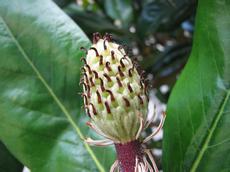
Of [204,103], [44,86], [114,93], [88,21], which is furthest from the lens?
[88,21]

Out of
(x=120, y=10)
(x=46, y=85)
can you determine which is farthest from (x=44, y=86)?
(x=120, y=10)

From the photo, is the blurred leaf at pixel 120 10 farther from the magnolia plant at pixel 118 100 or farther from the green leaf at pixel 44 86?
the magnolia plant at pixel 118 100

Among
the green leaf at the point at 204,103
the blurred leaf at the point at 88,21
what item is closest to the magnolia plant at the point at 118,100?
the green leaf at the point at 204,103

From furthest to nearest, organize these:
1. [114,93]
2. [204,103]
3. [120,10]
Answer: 1. [120,10]
2. [204,103]
3. [114,93]

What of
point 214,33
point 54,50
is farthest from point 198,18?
point 54,50

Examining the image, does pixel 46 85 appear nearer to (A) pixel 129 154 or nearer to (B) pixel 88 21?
(A) pixel 129 154

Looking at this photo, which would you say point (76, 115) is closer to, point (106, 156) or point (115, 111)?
point (106, 156)
